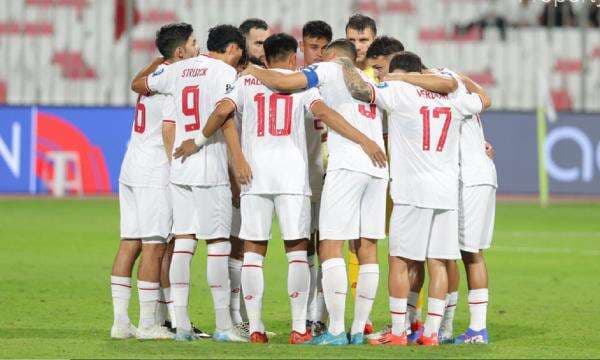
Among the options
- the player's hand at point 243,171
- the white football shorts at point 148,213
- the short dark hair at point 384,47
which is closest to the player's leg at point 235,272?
the white football shorts at point 148,213

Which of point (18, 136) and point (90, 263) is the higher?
point (18, 136)

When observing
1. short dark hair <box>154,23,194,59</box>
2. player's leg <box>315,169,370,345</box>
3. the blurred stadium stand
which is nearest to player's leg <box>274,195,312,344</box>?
player's leg <box>315,169,370,345</box>

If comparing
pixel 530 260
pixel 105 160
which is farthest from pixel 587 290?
pixel 105 160

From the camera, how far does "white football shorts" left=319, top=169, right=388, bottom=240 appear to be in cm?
773

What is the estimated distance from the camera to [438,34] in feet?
81.6

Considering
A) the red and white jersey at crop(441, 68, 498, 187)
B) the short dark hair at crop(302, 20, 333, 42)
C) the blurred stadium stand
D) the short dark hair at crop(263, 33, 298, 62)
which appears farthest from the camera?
the blurred stadium stand

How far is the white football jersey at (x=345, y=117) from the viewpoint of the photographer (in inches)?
306

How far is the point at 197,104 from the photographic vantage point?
26.4 ft

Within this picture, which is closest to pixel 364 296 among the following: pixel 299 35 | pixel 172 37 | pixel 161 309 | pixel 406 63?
pixel 406 63

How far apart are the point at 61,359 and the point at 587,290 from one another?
566cm

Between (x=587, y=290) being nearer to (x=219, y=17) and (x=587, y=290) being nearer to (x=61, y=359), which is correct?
(x=61, y=359)

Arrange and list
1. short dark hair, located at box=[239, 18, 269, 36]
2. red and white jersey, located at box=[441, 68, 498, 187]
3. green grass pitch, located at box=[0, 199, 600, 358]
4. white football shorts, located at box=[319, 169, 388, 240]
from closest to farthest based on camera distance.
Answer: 1. green grass pitch, located at box=[0, 199, 600, 358]
2. white football shorts, located at box=[319, 169, 388, 240]
3. red and white jersey, located at box=[441, 68, 498, 187]
4. short dark hair, located at box=[239, 18, 269, 36]

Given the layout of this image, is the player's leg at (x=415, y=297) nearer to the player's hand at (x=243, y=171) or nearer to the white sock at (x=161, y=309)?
the player's hand at (x=243, y=171)

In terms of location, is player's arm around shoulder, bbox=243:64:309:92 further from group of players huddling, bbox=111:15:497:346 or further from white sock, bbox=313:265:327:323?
white sock, bbox=313:265:327:323
